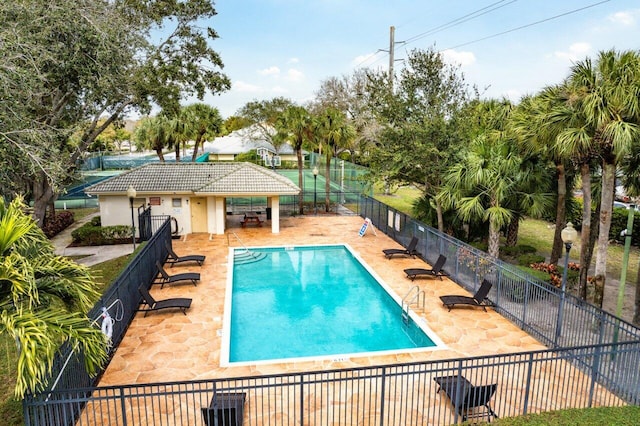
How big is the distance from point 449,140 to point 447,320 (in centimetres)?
879

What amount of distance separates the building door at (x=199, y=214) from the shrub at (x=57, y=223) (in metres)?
6.82

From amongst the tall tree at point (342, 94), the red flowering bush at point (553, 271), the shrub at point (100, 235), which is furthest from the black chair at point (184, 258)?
the tall tree at point (342, 94)

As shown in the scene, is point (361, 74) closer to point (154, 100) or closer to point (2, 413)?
point (154, 100)

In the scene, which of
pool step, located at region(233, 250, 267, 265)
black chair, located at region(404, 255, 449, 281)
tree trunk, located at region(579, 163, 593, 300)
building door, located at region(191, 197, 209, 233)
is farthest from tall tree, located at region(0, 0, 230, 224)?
tree trunk, located at region(579, 163, 593, 300)

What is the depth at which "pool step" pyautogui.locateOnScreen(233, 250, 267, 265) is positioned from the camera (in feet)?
60.7

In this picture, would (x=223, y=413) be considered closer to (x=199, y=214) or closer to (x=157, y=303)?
(x=157, y=303)

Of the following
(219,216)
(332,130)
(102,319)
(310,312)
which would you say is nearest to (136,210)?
(219,216)

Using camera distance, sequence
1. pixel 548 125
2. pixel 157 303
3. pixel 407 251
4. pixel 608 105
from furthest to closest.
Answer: pixel 407 251 → pixel 157 303 → pixel 548 125 → pixel 608 105

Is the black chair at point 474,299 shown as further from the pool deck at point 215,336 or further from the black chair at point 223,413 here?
the black chair at point 223,413

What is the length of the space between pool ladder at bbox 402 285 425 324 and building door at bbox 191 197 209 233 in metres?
12.0

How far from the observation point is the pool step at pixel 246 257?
18516 mm

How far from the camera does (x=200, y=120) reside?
34406 millimetres

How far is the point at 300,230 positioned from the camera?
77.7ft

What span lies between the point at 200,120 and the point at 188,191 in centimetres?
1492
